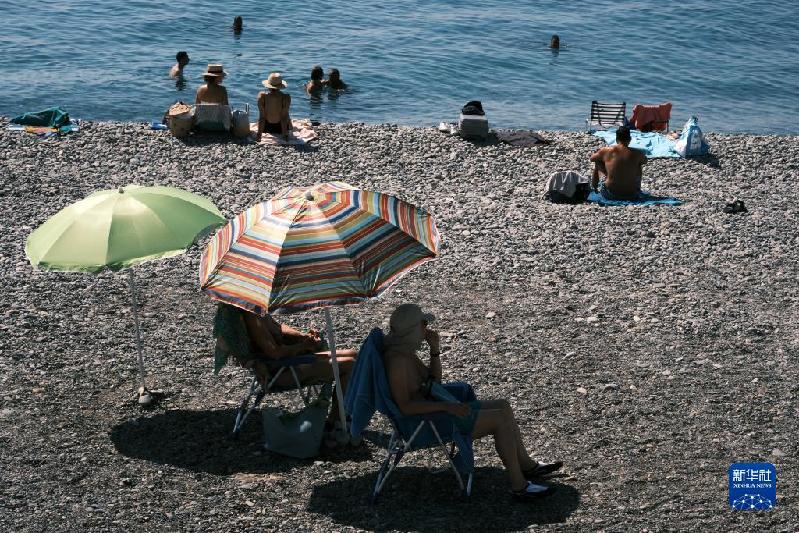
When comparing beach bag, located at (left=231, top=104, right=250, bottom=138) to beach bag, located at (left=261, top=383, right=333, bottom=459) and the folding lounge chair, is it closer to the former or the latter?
the folding lounge chair

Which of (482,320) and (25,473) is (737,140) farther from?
(25,473)

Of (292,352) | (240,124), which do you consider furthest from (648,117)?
(292,352)

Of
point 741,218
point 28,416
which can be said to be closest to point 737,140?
point 741,218

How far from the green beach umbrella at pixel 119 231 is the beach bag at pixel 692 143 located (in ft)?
30.1

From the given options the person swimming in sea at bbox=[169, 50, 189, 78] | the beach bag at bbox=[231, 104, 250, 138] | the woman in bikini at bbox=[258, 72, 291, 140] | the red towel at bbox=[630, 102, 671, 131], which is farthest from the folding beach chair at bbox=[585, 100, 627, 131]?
the person swimming in sea at bbox=[169, 50, 189, 78]

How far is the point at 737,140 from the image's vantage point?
16641 millimetres

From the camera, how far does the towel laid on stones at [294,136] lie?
1553 cm

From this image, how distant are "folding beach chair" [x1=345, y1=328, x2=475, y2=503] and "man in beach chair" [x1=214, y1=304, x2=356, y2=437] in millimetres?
760

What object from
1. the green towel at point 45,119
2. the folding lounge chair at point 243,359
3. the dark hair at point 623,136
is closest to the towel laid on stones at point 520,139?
the dark hair at point 623,136

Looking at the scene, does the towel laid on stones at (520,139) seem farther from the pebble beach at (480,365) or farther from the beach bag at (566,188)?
the beach bag at (566,188)

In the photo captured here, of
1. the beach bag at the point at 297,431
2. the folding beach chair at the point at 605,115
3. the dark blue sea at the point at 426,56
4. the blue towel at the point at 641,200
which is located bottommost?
the dark blue sea at the point at 426,56

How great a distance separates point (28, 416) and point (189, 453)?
1.28 metres

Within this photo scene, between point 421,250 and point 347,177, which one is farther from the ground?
point 421,250

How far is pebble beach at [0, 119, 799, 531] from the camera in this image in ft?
22.3
